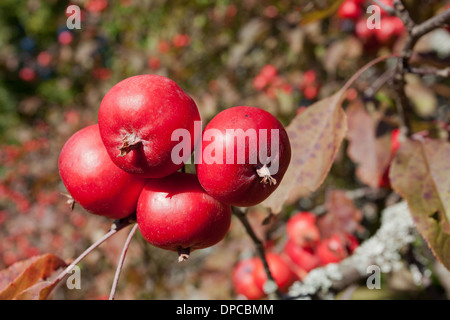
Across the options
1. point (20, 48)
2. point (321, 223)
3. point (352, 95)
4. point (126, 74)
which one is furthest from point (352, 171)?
point (20, 48)

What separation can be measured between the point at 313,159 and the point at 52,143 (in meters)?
3.36

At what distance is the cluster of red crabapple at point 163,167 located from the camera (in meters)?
0.56

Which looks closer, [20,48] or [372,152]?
[372,152]

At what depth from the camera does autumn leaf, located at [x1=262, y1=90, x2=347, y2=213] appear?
77 cm

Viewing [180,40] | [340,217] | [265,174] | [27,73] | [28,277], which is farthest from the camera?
[27,73]

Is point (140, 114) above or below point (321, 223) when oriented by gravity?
above

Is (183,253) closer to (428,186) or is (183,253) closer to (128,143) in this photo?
(128,143)

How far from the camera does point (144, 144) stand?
22.3 inches

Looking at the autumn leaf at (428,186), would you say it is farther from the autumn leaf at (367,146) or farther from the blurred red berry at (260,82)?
the blurred red berry at (260,82)

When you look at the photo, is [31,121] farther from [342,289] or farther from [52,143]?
[342,289]

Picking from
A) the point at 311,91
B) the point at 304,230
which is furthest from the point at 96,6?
the point at 304,230

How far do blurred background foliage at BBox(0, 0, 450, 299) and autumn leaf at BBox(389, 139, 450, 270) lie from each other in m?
0.33

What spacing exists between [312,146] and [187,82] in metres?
1.81

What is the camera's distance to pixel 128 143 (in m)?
0.55
